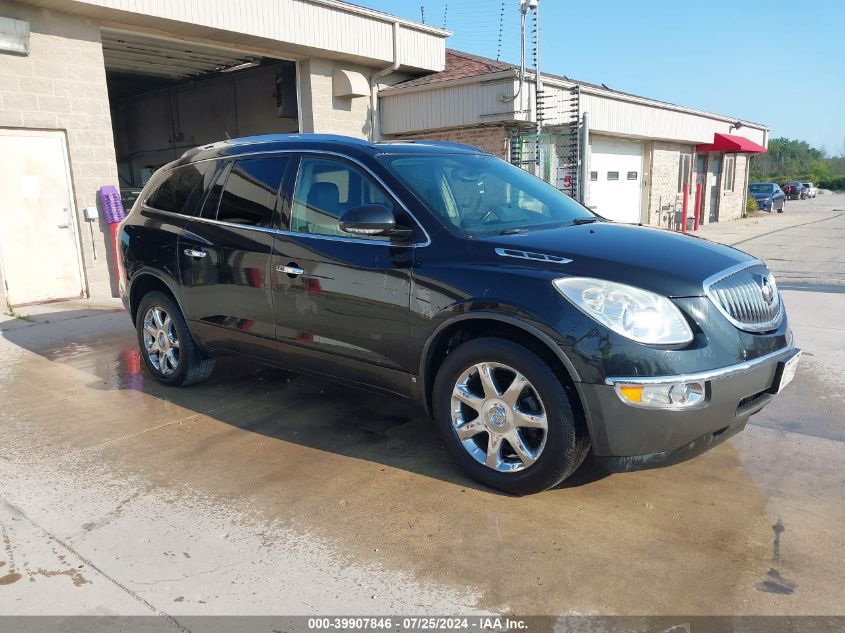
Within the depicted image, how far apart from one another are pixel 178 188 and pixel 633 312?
12.3 ft

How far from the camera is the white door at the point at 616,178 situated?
17188mm

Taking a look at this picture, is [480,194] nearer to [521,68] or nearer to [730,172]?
[521,68]

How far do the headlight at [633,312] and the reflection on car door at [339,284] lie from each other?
3.32 feet

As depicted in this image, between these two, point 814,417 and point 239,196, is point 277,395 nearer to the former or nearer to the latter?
point 239,196

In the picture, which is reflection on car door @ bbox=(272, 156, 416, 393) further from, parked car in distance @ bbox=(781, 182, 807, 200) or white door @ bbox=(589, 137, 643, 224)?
parked car in distance @ bbox=(781, 182, 807, 200)

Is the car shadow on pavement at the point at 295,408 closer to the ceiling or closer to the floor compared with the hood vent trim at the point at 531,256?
closer to the floor

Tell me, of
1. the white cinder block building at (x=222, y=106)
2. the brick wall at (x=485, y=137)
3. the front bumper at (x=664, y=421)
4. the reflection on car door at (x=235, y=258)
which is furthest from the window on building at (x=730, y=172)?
the front bumper at (x=664, y=421)

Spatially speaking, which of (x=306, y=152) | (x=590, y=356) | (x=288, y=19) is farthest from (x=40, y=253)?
(x=590, y=356)

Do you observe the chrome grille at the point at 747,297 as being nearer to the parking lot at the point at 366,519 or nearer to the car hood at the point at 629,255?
the car hood at the point at 629,255

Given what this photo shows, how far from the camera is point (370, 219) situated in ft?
11.6

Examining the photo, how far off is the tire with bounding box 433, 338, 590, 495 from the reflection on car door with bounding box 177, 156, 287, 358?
152cm

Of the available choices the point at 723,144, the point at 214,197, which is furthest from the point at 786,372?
the point at 723,144

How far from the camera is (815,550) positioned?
292 cm

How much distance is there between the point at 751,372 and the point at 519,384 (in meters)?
1.07
